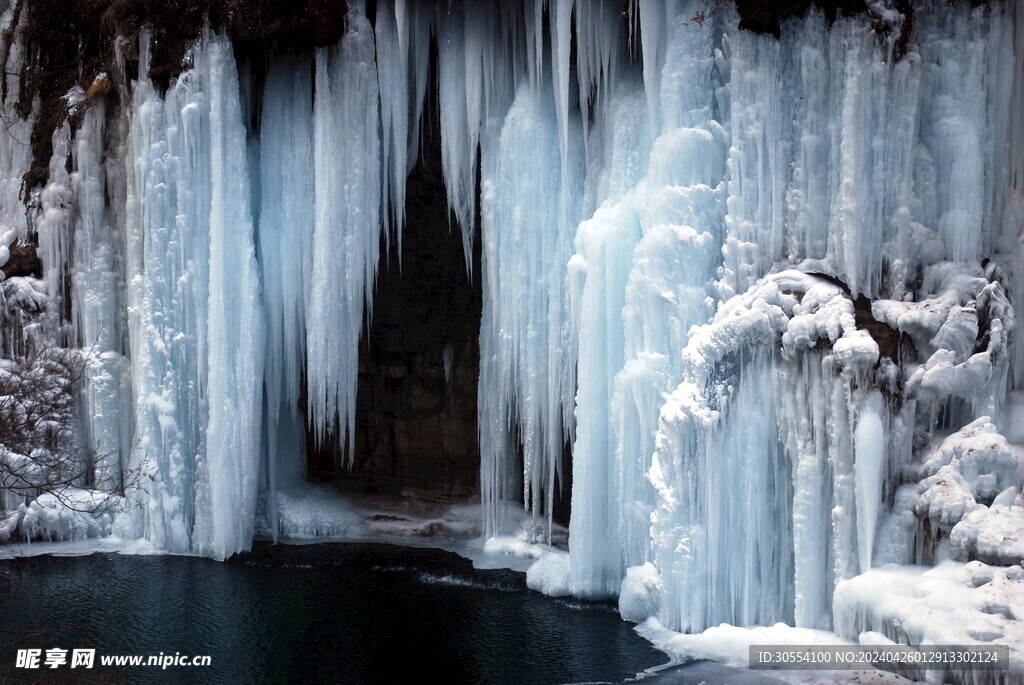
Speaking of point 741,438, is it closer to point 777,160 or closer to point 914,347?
point 914,347

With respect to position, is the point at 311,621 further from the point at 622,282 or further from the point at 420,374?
the point at 420,374

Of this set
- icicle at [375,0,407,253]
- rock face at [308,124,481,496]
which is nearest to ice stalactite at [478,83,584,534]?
icicle at [375,0,407,253]

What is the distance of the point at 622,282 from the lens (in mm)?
11656

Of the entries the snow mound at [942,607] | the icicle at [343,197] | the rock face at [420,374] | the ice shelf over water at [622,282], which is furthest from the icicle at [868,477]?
the rock face at [420,374]

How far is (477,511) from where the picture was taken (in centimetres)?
1612

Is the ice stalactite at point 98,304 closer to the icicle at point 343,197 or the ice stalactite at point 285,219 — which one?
the ice stalactite at point 285,219

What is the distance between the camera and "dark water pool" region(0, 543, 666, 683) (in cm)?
1020

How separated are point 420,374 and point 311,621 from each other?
5.65 meters


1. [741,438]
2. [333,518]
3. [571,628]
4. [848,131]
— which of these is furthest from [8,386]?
[848,131]

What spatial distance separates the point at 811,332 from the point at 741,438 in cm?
119

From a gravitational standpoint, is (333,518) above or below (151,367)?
below

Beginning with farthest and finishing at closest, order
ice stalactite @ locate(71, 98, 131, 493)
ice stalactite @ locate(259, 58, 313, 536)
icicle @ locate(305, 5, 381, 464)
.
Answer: ice stalactite @ locate(71, 98, 131, 493) < ice stalactite @ locate(259, 58, 313, 536) < icicle @ locate(305, 5, 381, 464)

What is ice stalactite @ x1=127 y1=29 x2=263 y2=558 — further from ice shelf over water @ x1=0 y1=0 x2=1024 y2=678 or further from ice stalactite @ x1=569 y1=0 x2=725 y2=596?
ice stalactite @ x1=569 y1=0 x2=725 y2=596

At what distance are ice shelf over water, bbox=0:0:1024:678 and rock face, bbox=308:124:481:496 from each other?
3.37ft
